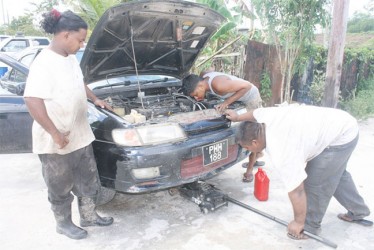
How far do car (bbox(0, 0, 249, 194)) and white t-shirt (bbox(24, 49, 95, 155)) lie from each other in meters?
0.25

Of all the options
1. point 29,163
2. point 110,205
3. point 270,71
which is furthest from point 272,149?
point 270,71

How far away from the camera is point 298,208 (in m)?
2.43

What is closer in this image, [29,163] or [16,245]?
[16,245]

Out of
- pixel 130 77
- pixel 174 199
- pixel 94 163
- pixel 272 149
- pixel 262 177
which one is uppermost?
pixel 130 77

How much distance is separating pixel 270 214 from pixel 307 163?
777 mm

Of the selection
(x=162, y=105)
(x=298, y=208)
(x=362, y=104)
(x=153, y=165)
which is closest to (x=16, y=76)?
(x=162, y=105)

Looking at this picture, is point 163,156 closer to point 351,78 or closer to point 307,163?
point 307,163

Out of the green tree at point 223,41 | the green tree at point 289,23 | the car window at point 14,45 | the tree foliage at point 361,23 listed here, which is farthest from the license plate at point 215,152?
the tree foliage at point 361,23

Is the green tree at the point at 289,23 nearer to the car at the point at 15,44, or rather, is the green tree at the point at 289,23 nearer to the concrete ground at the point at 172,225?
the concrete ground at the point at 172,225

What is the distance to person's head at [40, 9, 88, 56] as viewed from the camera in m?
2.47

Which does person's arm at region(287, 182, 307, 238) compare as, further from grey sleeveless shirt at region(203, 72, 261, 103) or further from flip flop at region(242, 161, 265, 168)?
flip flop at region(242, 161, 265, 168)

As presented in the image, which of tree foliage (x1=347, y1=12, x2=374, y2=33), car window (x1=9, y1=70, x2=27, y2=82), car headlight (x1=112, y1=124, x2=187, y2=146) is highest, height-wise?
tree foliage (x1=347, y1=12, x2=374, y2=33)

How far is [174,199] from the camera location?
3576 mm

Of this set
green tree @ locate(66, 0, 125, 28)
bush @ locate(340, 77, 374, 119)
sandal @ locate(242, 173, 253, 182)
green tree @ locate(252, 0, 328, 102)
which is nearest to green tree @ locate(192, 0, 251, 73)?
green tree @ locate(252, 0, 328, 102)
